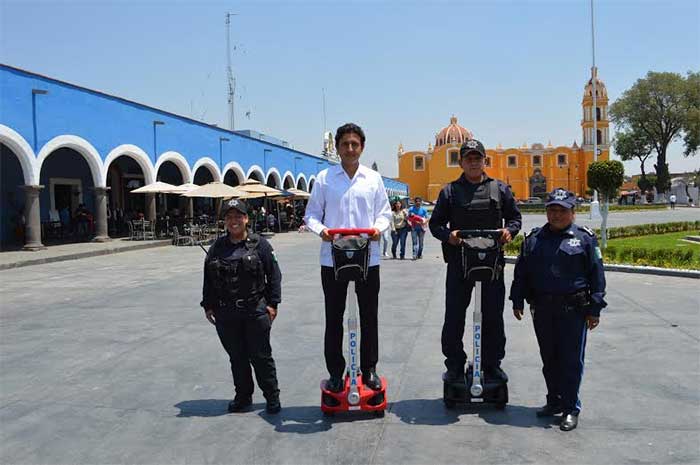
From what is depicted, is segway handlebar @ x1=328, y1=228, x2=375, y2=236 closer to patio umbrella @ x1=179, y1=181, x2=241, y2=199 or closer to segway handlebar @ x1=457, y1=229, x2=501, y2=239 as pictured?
segway handlebar @ x1=457, y1=229, x2=501, y2=239

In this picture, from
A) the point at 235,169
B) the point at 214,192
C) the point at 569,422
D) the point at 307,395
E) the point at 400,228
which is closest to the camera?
the point at 569,422

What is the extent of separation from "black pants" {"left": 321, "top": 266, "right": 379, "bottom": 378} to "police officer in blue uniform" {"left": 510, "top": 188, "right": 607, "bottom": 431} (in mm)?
955

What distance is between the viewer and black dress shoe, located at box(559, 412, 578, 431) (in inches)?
148

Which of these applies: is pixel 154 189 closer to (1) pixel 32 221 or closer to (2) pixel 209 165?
(1) pixel 32 221

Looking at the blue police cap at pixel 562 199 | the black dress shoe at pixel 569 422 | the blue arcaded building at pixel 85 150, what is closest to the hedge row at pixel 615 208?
the blue arcaded building at pixel 85 150

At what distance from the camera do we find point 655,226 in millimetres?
22141

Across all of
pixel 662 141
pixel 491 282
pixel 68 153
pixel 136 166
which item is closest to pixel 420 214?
pixel 491 282

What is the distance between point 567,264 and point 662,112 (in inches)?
2855

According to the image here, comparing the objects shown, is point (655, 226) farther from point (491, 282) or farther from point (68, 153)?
point (68, 153)

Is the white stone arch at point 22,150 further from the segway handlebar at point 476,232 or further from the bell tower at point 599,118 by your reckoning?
the bell tower at point 599,118

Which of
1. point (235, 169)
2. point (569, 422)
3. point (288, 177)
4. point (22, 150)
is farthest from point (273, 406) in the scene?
point (288, 177)

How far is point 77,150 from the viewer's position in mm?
20781

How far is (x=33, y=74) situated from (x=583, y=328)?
18.8m

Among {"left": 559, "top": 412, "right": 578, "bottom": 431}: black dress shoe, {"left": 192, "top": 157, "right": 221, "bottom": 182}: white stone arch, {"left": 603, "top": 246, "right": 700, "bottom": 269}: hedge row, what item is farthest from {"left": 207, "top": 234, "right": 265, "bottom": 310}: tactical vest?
{"left": 192, "top": 157, "right": 221, "bottom": 182}: white stone arch
